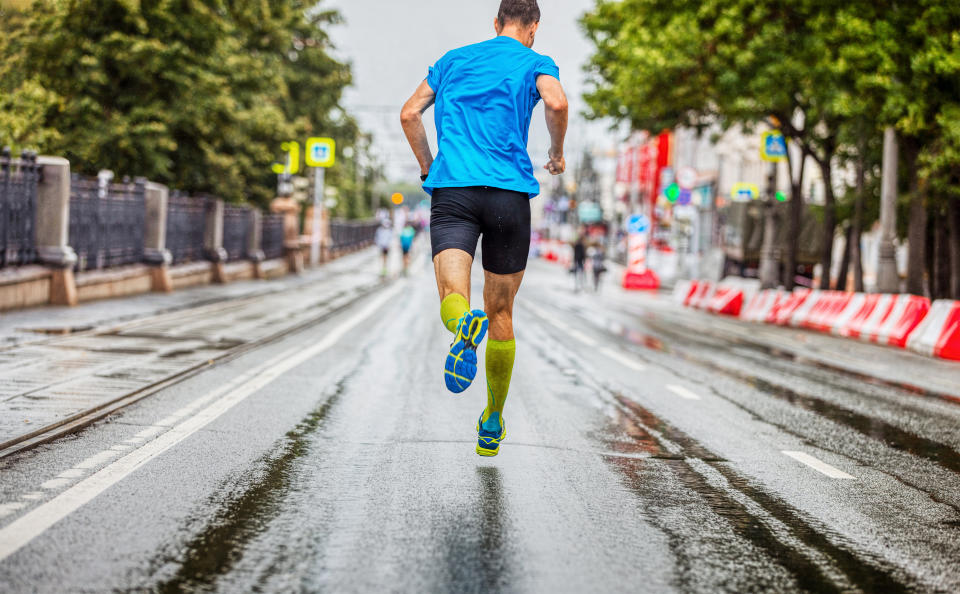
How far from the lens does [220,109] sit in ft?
90.3

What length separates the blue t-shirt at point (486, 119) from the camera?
18.6 feet

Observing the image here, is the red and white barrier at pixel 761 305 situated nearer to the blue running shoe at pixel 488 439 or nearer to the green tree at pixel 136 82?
the green tree at pixel 136 82

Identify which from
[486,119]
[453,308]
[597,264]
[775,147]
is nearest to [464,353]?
[453,308]

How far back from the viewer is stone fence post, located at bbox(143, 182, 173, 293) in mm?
23969

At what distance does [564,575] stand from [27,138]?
20188 mm

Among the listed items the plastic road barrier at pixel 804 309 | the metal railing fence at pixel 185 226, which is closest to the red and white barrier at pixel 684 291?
the plastic road barrier at pixel 804 309

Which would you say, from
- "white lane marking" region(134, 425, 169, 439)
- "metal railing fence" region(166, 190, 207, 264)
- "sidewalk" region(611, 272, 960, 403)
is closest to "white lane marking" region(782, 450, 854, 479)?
"white lane marking" region(134, 425, 169, 439)

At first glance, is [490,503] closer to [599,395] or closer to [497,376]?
[497,376]

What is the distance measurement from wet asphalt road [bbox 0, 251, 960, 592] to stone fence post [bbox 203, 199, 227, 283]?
19.4 meters

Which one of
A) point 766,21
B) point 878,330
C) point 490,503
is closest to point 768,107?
point 766,21

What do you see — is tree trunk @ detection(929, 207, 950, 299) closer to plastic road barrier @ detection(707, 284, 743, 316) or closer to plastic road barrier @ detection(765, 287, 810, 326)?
plastic road barrier @ detection(765, 287, 810, 326)

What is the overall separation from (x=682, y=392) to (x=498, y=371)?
445 cm

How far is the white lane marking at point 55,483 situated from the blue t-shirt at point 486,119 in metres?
2.00

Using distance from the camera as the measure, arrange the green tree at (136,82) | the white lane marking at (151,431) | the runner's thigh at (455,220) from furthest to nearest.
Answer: the green tree at (136,82) → the white lane marking at (151,431) → the runner's thigh at (455,220)
